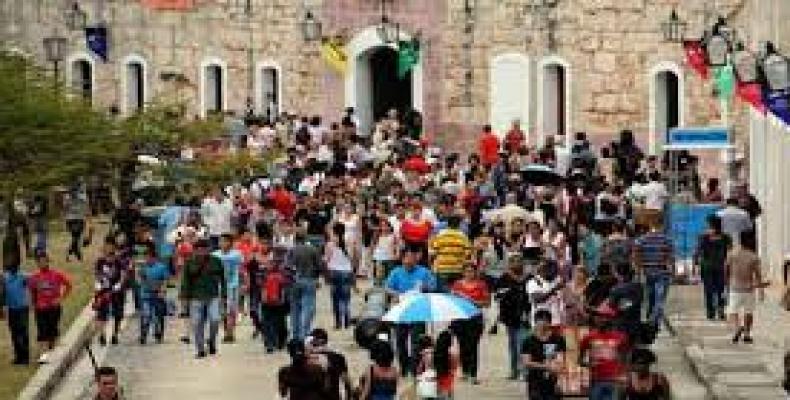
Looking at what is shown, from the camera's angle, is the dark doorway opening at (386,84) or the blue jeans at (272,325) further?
the dark doorway opening at (386,84)

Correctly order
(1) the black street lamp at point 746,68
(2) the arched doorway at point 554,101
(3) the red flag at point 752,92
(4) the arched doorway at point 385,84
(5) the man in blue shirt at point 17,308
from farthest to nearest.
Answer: (4) the arched doorway at point 385,84, (2) the arched doorway at point 554,101, (5) the man in blue shirt at point 17,308, (3) the red flag at point 752,92, (1) the black street lamp at point 746,68

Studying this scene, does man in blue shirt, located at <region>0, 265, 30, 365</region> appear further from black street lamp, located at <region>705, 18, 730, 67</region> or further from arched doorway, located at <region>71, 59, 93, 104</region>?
arched doorway, located at <region>71, 59, 93, 104</region>

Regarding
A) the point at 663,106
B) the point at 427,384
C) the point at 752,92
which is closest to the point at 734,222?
the point at 752,92

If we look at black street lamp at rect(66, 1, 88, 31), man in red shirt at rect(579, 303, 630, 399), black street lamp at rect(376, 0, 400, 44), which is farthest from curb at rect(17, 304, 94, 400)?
black street lamp at rect(66, 1, 88, 31)

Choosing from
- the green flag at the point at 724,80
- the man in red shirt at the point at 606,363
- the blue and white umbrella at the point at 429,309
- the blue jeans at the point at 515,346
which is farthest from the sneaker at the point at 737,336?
the green flag at the point at 724,80

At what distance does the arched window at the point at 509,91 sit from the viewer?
54.6 m

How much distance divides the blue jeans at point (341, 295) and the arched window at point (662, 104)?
16955 mm

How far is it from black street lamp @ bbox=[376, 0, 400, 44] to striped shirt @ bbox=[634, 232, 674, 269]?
76.4 feet

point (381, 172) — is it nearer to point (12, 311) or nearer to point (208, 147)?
point (208, 147)

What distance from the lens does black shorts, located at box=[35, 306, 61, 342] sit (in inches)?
1316

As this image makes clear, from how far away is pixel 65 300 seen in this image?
3912 cm

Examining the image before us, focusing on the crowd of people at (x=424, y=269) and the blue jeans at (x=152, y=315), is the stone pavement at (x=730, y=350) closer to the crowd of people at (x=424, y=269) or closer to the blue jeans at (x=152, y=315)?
the crowd of people at (x=424, y=269)

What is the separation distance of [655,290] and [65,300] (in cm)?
882

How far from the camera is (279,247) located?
113ft
